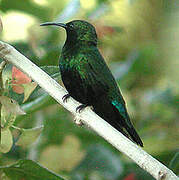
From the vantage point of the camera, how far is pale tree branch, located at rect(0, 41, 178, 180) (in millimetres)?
1099

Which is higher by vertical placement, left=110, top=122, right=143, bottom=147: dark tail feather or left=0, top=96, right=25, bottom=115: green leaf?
left=0, top=96, right=25, bottom=115: green leaf

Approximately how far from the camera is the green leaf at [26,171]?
1.34 metres

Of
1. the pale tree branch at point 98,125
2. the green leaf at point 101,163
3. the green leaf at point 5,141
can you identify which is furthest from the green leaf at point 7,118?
the green leaf at point 101,163

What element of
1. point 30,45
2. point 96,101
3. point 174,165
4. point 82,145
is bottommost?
point 82,145

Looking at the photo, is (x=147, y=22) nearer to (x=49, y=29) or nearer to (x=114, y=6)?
(x=114, y=6)

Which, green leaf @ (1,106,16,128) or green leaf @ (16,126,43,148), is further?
green leaf @ (16,126,43,148)

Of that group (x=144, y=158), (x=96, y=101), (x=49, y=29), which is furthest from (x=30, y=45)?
(x=144, y=158)

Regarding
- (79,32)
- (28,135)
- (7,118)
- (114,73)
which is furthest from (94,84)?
(114,73)

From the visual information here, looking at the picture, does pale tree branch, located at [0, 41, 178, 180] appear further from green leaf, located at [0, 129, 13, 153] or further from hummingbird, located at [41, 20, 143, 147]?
hummingbird, located at [41, 20, 143, 147]

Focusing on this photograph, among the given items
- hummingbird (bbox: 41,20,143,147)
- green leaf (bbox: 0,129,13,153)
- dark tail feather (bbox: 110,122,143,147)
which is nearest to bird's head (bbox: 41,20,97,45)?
hummingbird (bbox: 41,20,143,147)

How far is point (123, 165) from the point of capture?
2.21m

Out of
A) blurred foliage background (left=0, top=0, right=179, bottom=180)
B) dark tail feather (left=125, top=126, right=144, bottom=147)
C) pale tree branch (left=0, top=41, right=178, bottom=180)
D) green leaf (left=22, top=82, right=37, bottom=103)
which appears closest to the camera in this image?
pale tree branch (left=0, top=41, right=178, bottom=180)

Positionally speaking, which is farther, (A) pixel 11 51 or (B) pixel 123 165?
(B) pixel 123 165

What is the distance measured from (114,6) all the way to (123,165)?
105 centimetres
